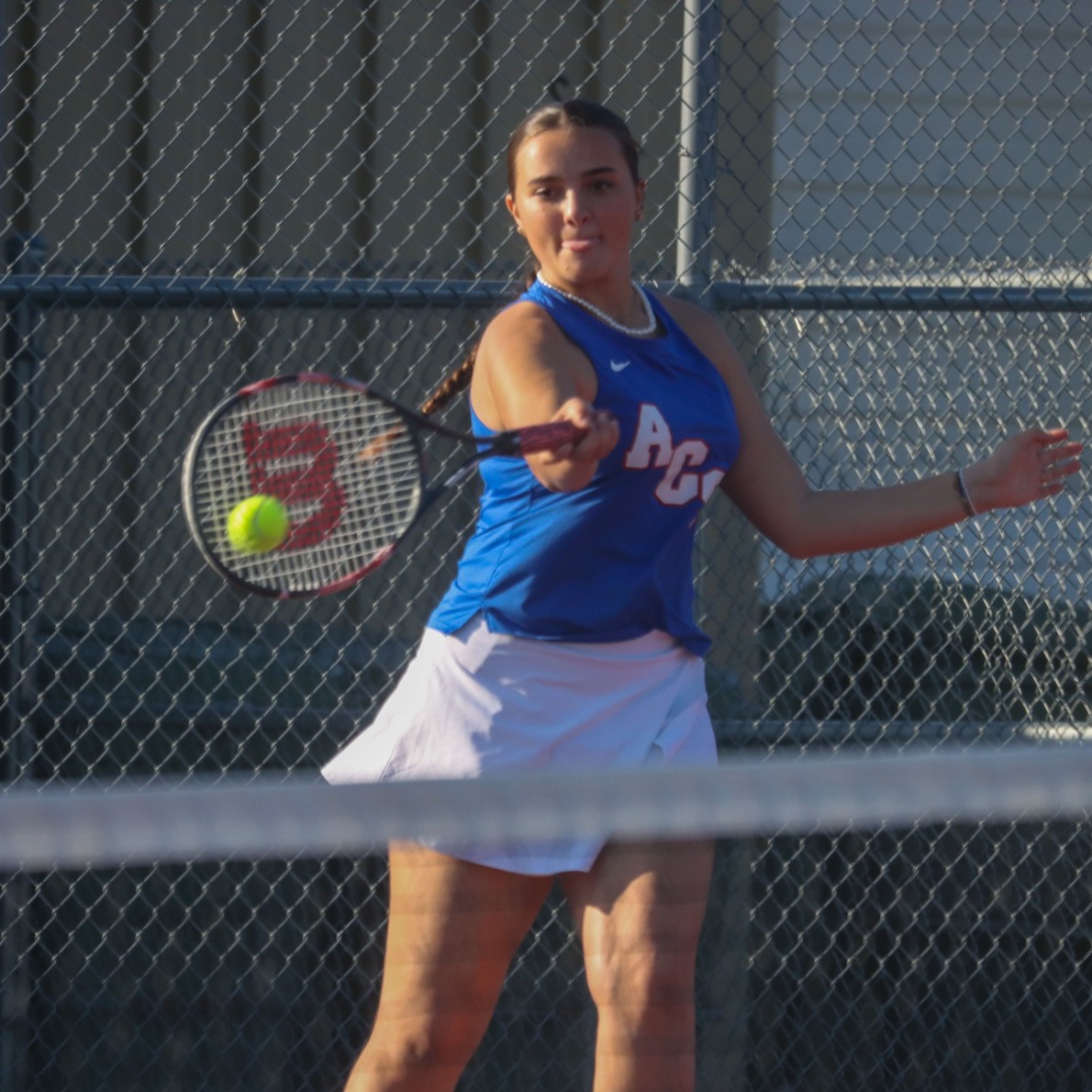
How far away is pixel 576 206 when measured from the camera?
2.24 m

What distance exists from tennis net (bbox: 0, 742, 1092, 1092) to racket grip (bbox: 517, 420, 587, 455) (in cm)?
149

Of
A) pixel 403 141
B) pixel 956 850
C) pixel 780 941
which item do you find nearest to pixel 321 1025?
pixel 780 941

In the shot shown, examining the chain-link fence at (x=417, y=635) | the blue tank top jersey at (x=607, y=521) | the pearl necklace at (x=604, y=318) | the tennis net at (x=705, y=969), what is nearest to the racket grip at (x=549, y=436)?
the blue tank top jersey at (x=607, y=521)

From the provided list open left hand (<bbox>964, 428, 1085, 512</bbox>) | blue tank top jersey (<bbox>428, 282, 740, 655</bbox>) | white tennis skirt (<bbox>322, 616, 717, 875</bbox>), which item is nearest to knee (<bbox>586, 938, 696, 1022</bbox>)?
white tennis skirt (<bbox>322, 616, 717, 875</bbox>)

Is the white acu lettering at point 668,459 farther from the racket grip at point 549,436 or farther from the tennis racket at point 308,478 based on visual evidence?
the tennis racket at point 308,478

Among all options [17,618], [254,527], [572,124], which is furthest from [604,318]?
[17,618]

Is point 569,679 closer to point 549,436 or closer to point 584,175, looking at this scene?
point 549,436

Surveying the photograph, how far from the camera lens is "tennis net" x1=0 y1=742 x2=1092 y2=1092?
11.3ft

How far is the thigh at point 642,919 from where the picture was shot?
82.7 inches

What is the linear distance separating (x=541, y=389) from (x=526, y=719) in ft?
1.41

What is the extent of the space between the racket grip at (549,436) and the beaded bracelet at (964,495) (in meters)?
0.71

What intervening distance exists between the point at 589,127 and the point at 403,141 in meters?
2.58

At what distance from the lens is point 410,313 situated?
3650mm

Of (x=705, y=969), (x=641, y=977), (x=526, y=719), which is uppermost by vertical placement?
(x=526, y=719)
